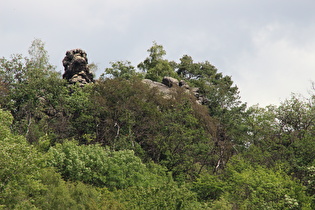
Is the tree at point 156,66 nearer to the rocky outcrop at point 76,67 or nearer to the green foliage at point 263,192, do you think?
the rocky outcrop at point 76,67

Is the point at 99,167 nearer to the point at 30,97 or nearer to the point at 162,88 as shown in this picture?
the point at 30,97

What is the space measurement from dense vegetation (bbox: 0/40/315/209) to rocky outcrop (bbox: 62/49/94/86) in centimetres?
530

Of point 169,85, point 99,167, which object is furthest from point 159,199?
point 169,85

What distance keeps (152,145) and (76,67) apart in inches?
849

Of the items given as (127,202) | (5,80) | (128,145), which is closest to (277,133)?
(128,145)

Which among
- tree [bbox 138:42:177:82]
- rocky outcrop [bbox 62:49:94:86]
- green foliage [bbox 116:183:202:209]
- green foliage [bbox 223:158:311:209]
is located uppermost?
tree [bbox 138:42:177:82]

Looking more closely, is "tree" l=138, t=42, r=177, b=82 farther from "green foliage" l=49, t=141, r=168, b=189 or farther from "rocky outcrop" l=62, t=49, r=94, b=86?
"green foliage" l=49, t=141, r=168, b=189

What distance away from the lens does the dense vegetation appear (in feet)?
134

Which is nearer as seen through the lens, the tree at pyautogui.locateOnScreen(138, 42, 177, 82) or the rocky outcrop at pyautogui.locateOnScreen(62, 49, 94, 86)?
the rocky outcrop at pyautogui.locateOnScreen(62, 49, 94, 86)

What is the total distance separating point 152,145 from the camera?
55.1m

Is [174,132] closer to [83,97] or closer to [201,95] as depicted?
[83,97]

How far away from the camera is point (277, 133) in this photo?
56.0m

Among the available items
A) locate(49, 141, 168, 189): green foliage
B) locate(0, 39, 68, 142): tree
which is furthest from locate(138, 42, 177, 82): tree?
locate(49, 141, 168, 189): green foliage

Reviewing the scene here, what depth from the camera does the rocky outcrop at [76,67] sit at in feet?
224
